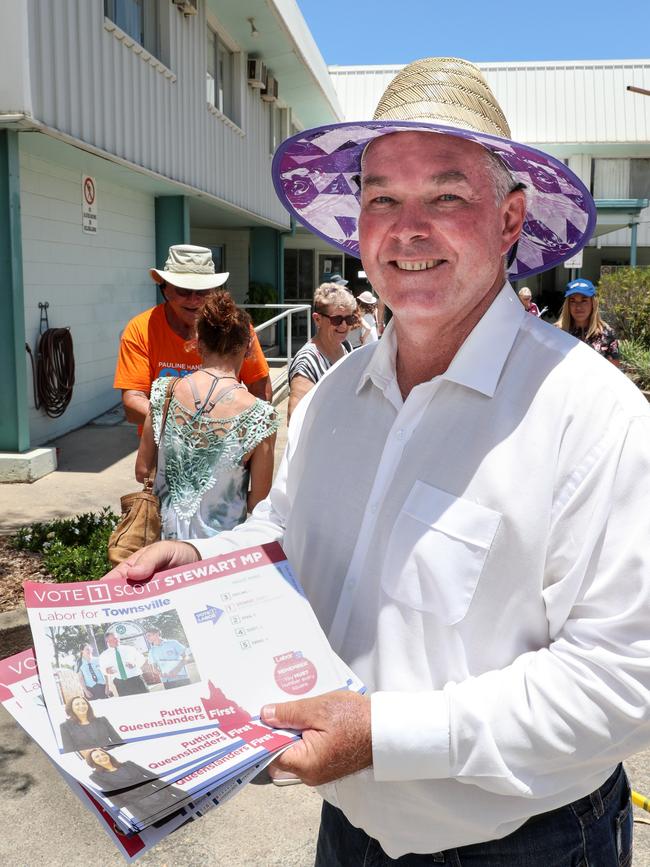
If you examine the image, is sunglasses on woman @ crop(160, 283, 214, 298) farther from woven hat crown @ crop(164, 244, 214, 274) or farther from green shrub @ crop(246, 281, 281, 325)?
green shrub @ crop(246, 281, 281, 325)

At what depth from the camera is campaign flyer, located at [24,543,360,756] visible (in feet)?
4.56

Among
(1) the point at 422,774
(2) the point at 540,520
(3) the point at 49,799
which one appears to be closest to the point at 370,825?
(1) the point at 422,774

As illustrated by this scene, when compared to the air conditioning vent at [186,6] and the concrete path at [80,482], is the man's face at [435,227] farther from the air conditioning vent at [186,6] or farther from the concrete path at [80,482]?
the air conditioning vent at [186,6]

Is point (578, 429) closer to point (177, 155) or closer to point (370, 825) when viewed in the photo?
point (370, 825)

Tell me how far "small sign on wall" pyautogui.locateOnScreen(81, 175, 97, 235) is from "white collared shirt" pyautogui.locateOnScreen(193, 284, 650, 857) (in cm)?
910

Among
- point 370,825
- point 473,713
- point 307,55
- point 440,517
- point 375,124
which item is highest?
point 307,55

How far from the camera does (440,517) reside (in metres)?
1.44

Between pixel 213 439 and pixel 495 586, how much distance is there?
2476 mm

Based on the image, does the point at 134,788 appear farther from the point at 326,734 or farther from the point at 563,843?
the point at 563,843

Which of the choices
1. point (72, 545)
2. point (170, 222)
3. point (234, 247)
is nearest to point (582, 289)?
point (72, 545)

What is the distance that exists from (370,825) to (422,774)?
270 millimetres

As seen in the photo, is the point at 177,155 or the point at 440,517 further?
the point at 177,155

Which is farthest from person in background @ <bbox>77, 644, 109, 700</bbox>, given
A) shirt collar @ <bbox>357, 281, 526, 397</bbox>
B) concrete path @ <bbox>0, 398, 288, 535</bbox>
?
concrete path @ <bbox>0, 398, 288, 535</bbox>

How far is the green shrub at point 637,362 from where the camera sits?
14586 millimetres
